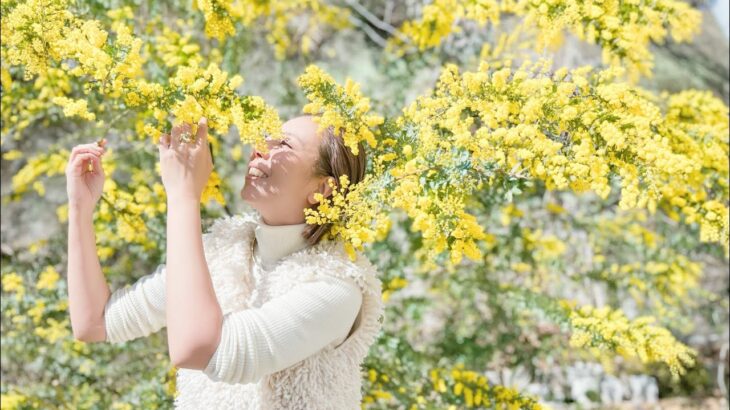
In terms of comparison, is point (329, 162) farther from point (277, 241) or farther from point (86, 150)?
point (86, 150)

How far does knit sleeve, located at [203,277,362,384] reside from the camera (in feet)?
3.69

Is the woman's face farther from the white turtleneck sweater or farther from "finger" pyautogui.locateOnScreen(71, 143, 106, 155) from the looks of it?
"finger" pyautogui.locateOnScreen(71, 143, 106, 155)

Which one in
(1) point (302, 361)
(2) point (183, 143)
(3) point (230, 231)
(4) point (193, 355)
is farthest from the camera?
(3) point (230, 231)

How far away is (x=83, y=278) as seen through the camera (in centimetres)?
139

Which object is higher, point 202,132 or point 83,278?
point 202,132

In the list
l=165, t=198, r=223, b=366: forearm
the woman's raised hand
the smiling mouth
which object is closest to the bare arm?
l=165, t=198, r=223, b=366: forearm

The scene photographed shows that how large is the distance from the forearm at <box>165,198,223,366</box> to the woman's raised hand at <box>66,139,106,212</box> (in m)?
0.30

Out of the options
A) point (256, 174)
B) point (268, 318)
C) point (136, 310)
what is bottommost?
point (136, 310)

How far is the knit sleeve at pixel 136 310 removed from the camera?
141 cm

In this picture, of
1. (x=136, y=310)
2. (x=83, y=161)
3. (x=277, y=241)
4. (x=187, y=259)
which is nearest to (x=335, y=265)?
(x=277, y=241)

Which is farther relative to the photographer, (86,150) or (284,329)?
(86,150)

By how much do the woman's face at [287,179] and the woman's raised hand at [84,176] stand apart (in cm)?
30

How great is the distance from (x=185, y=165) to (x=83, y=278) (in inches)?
15.0

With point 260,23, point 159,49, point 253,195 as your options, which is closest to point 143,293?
point 253,195
